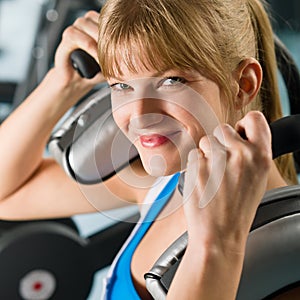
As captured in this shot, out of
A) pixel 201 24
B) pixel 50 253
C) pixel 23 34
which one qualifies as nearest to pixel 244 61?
pixel 201 24

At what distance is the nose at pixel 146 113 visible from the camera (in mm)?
750

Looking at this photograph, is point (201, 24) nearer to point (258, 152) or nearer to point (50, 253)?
point (258, 152)

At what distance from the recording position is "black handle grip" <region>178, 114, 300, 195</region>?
0.73 metres

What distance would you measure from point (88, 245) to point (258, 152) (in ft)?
4.21

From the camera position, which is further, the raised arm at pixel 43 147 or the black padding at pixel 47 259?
the black padding at pixel 47 259

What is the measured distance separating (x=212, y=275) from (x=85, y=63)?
454 mm

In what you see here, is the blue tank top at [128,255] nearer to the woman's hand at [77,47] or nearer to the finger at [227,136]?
the woman's hand at [77,47]

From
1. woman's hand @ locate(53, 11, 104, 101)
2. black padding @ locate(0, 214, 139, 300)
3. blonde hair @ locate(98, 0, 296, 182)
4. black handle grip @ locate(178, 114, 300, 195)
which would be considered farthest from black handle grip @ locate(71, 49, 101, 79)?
black padding @ locate(0, 214, 139, 300)

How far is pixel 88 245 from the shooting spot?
190cm

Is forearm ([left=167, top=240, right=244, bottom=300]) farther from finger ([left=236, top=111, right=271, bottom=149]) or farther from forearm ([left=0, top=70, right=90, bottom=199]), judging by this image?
forearm ([left=0, top=70, right=90, bottom=199])

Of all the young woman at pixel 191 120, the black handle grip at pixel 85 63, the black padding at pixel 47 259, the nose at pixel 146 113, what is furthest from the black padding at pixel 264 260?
the black padding at pixel 47 259

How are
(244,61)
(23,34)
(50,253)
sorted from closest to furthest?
(244,61)
(50,253)
(23,34)

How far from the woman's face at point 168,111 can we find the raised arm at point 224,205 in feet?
0.26

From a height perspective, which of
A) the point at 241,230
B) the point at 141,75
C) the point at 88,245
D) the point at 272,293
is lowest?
the point at 88,245
